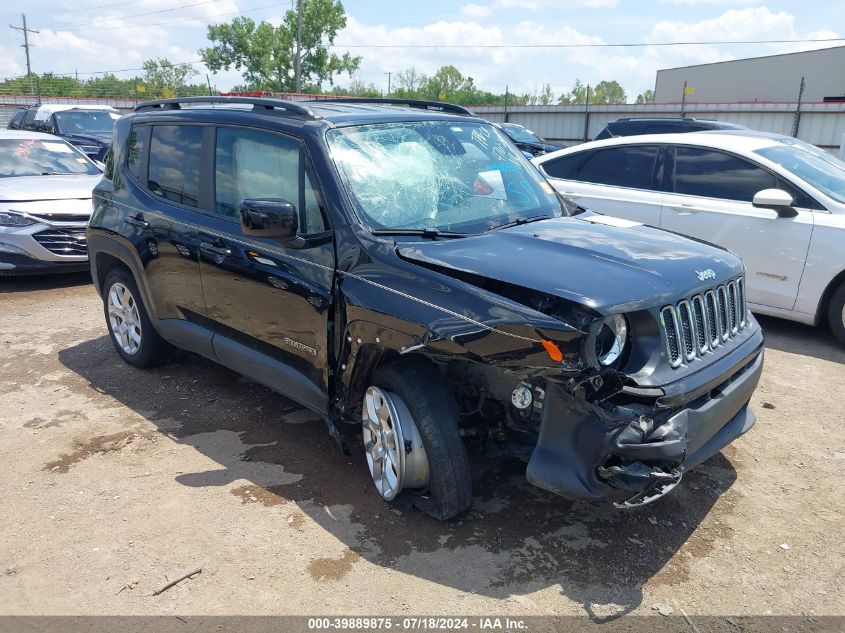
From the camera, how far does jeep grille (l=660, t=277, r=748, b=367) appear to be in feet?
10.1

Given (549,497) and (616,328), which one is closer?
(616,328)

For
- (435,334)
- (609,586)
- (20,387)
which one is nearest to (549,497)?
(609,586)

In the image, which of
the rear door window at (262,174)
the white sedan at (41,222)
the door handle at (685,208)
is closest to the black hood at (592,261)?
the rear door window at (262,174)

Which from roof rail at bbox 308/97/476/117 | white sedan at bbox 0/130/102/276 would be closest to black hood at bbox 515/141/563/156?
white sedan at bbox 0/130/102/276

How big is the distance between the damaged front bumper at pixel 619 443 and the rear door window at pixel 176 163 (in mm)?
2902

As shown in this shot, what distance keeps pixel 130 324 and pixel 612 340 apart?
4.11 m

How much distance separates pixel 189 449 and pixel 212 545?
1.11 meters

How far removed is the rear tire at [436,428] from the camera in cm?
327

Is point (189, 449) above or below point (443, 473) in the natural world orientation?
below

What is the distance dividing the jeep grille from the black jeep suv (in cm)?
1

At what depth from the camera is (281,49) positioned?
61.2 metres

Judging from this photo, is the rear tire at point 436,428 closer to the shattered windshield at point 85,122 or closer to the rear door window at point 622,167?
the rear door window at point 622,167

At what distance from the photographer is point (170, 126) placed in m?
4.94

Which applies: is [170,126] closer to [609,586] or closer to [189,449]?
[189,449]
